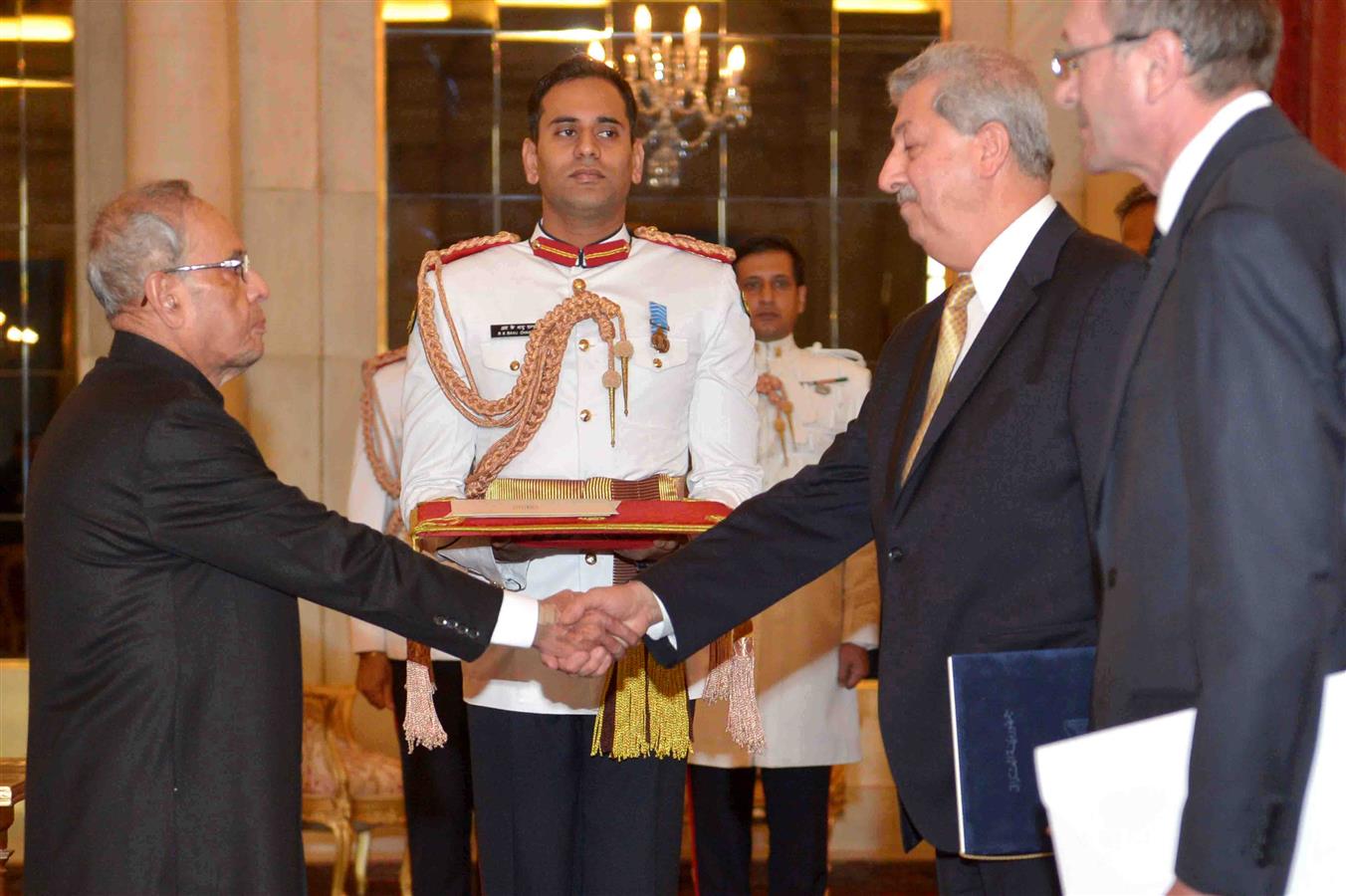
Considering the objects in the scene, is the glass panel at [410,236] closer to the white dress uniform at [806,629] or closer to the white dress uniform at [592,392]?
the white dress uniform at [806,629]

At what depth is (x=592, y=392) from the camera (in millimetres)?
3154

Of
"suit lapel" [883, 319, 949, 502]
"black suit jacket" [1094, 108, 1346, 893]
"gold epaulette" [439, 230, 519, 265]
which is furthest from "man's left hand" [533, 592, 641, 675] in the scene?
"black suit jacket" [1094, 108, 1346, 893]

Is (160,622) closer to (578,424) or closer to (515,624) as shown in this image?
(515,624)

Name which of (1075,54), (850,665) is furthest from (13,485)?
→ (1075,54)

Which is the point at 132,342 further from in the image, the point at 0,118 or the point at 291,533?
the point at 0,118

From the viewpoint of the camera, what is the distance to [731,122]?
23.7 feet

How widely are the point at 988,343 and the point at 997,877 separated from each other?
2.43ft

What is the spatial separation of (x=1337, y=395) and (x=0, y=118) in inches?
258

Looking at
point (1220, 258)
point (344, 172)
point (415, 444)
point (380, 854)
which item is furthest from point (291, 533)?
point (344, 172)

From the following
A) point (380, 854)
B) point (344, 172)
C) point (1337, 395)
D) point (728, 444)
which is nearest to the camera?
point (1337, 395)

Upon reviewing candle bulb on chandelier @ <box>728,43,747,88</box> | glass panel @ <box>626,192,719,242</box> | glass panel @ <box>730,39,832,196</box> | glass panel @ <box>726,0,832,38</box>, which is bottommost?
glass panel @ <box>626,192,719,242</box>

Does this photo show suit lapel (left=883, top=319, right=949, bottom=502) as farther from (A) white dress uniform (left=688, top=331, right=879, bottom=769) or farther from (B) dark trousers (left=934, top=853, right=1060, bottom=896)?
(A) white dress uniform (left=688, top=331, right=879, bottom=769)

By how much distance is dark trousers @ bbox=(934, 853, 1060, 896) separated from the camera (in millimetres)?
2172

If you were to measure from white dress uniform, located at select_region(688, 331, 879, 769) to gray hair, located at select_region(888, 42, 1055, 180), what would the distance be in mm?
1942
